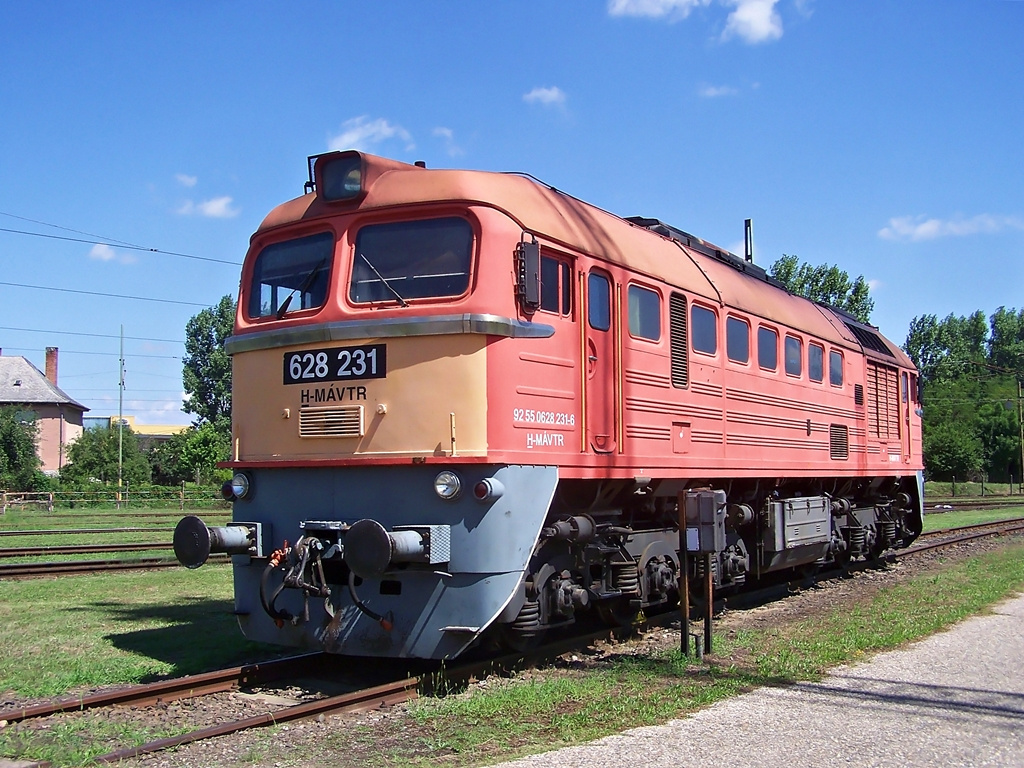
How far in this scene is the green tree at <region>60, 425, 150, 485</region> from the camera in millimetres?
62000

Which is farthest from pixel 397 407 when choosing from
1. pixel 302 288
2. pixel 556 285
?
pixel 556 285

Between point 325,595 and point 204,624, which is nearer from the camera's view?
point 325,595

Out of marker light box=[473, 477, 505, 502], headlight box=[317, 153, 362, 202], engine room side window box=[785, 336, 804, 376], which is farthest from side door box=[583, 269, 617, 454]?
engine room side window box=[785, 336, 804, 376]

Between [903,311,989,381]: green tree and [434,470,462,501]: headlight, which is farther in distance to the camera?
[903,311,989,381]: green tree

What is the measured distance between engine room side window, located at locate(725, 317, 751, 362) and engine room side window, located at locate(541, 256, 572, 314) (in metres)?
3.33

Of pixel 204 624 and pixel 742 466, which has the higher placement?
pixel 742 466

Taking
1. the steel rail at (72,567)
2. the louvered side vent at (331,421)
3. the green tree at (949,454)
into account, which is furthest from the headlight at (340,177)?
the green tree at (949,454)

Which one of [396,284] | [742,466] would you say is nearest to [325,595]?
[396,284]

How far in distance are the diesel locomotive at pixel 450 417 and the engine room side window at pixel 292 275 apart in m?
0.02

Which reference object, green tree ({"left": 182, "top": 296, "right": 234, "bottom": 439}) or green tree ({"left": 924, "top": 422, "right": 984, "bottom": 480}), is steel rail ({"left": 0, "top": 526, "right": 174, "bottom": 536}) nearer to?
green tree ({"left": 182, "top": 296, "right": 234, "bottom": 439})

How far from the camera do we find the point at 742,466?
459 inches

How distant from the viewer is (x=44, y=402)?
244 feet

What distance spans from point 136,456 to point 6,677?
195ft

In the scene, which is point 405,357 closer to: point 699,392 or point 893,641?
point 699,392
